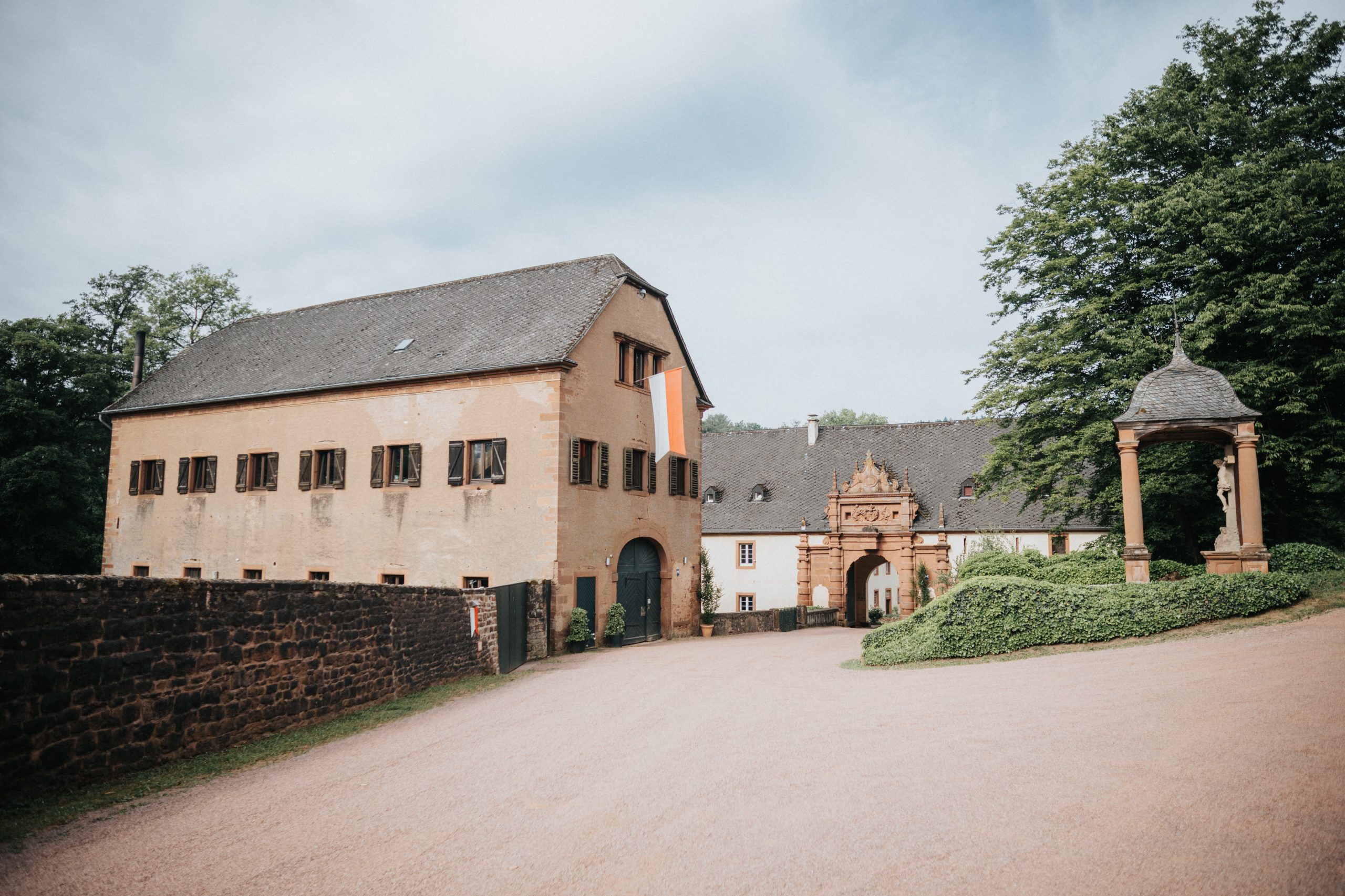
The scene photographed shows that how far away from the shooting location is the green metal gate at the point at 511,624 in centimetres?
1698

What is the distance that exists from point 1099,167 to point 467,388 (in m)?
18.2

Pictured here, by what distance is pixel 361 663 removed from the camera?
12008 millimetres

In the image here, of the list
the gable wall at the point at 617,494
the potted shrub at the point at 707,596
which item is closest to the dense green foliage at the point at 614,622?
the gable wall at the point at 617,494

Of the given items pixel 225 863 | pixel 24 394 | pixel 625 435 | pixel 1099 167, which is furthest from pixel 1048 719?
pixel 24 394

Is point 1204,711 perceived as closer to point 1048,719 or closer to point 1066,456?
point 1048,719

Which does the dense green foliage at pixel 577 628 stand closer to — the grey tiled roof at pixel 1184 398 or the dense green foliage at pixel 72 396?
the grey tiled roof at pixel 1184 398

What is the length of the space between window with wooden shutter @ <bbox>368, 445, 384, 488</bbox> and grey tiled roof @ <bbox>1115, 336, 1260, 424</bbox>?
734 inches

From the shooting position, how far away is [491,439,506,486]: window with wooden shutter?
70.1 ft

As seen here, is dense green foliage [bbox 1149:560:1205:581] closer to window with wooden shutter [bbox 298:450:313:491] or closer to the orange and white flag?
the orange and white flag

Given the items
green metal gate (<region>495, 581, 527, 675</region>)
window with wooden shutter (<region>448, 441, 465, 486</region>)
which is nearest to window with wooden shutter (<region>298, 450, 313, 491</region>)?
window with wooden shutter (<region>448, 441, 465, 486</region>)

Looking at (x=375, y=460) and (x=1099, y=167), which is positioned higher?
(x=1099, y=167)

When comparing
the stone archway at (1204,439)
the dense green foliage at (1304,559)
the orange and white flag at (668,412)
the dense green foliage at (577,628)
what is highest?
the orange and white flag at (668,412)

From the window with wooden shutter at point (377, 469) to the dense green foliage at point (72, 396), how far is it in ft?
52.8

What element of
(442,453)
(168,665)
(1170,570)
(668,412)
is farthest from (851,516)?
(168,665)
